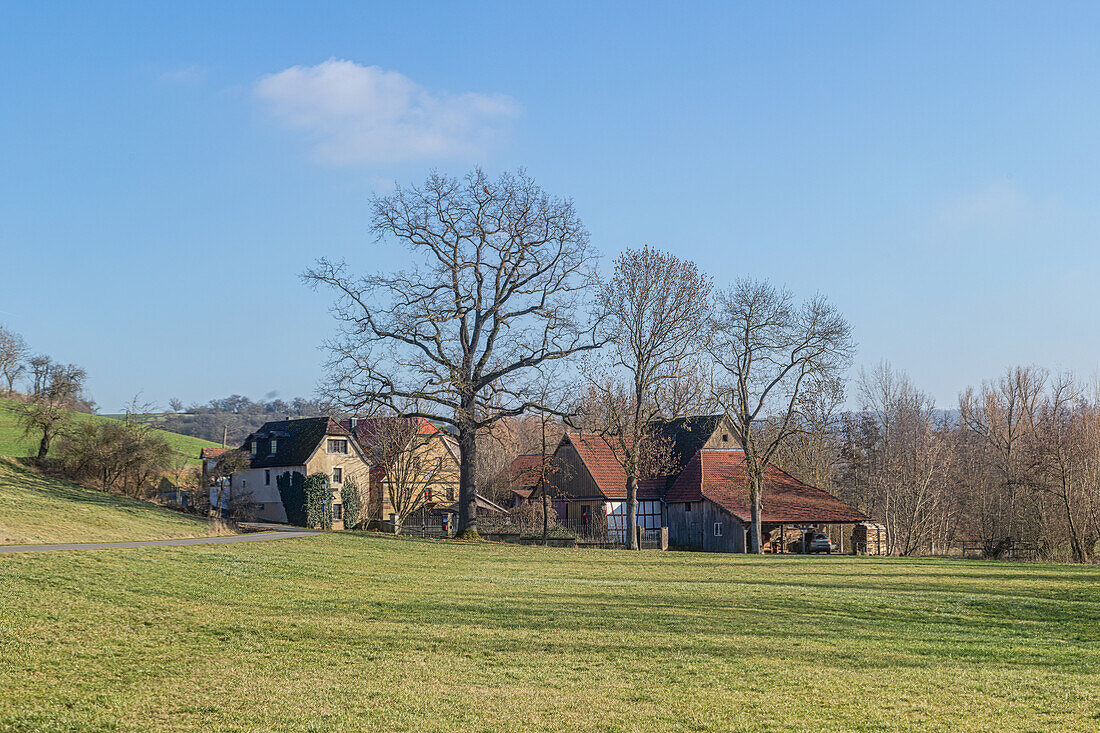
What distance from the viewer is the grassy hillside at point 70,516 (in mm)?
26188

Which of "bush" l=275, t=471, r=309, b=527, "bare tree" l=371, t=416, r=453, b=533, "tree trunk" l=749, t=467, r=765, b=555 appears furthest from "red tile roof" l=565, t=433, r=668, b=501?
"bush" l=275, t=471, r=309, b=527

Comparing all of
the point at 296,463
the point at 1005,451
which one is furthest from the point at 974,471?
the point at 296,463

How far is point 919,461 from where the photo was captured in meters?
60.3

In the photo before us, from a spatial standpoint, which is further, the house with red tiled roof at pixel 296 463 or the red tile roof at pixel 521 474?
the red tile roof at pixel 521 474

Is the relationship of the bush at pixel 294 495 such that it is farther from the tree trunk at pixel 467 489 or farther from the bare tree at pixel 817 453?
the bare tree at pixel 817 453

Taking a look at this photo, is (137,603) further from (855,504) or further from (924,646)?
(855,504)

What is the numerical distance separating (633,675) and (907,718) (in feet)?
11.1

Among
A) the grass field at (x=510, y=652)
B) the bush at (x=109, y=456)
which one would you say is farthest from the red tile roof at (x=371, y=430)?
the grass field at (x=510, y=652)

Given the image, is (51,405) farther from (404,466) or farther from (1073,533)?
(1073,533)

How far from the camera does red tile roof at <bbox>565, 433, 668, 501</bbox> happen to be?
56531 millimetres

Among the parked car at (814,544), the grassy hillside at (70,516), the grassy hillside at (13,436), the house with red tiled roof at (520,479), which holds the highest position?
the grassy hillside at (13,436)

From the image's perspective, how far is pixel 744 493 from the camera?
2064 inches

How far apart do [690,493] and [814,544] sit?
7720 millimetres

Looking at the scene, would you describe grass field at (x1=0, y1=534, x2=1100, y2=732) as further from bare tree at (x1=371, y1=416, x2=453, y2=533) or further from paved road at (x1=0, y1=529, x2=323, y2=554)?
bare tree at (x1=371, y1=416, x2=453, y2=533)
